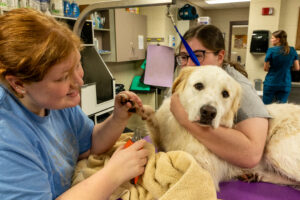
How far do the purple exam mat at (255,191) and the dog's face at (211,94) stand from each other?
10.8 inches

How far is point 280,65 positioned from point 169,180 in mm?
4086

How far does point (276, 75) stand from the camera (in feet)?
13.5

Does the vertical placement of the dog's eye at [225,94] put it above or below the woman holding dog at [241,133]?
above

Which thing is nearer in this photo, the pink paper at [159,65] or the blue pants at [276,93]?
the pink paper at [159,65]

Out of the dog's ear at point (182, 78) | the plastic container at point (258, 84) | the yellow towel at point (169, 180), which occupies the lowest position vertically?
the plastic container at point (258, 84)

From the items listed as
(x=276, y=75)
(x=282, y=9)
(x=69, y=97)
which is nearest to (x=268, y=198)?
(x=69, y=97)

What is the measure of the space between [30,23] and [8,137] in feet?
1.03

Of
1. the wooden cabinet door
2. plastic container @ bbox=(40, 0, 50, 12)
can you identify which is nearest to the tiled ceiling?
the wooden cabinet door

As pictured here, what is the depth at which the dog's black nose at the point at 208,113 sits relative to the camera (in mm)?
924

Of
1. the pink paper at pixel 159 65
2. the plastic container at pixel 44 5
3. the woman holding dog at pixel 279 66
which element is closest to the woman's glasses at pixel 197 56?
the pink paper at pixel 159 65

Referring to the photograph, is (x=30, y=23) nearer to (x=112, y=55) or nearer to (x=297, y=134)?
(x=297, y=134)

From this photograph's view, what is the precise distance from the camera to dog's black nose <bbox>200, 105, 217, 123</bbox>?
92cm

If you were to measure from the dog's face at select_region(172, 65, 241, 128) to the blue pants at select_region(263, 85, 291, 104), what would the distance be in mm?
3606

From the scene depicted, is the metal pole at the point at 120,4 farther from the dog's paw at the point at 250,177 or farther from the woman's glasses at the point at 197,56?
the dog's paw at the point at 250,177
